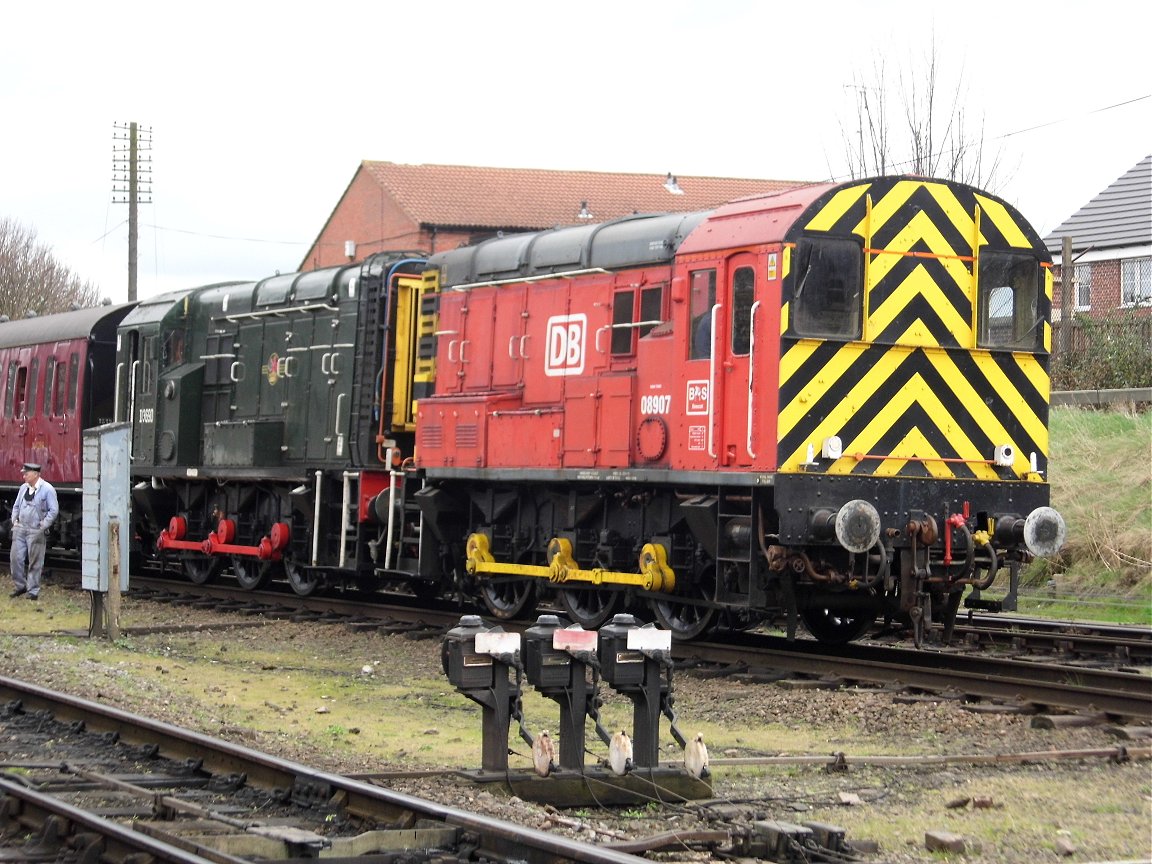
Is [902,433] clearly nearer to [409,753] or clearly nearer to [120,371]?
[409,753]

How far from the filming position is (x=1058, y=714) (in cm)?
1049

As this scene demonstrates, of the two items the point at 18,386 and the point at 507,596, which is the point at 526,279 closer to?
the point at 507,596

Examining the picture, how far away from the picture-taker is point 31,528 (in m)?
19.6

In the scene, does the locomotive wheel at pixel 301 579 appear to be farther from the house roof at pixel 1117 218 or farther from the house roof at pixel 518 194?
the house roof at pixel 518 194

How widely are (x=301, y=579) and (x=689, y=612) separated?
6822mm

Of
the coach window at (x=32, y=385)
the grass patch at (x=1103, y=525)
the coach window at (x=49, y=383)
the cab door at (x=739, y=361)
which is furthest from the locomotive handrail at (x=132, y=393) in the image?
the grass patch at (x=1103, y=525)

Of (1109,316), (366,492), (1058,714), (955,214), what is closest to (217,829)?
(1058,714)

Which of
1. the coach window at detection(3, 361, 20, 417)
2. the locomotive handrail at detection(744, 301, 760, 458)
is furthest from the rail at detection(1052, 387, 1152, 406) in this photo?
the coach window at detection(3, 361, 20, 417)

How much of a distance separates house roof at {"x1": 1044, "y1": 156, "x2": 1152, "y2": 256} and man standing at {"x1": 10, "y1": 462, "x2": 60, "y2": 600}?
2627cm

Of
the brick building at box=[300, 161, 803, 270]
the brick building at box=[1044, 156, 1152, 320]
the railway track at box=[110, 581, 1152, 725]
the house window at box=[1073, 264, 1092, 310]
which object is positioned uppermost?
the brick building at box=[300, 161, 803, 270]

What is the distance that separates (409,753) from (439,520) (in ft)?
24.5

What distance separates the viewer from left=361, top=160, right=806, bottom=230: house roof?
60969 mm

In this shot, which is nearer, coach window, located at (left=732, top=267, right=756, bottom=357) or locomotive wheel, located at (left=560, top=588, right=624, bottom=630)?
coach window, located at (left=732, top=267, right=756, bottom=357)

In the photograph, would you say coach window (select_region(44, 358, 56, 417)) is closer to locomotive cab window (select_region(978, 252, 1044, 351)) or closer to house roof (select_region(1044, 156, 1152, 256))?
locomotive cab window (select_region(978, 252, 1044, 351))
